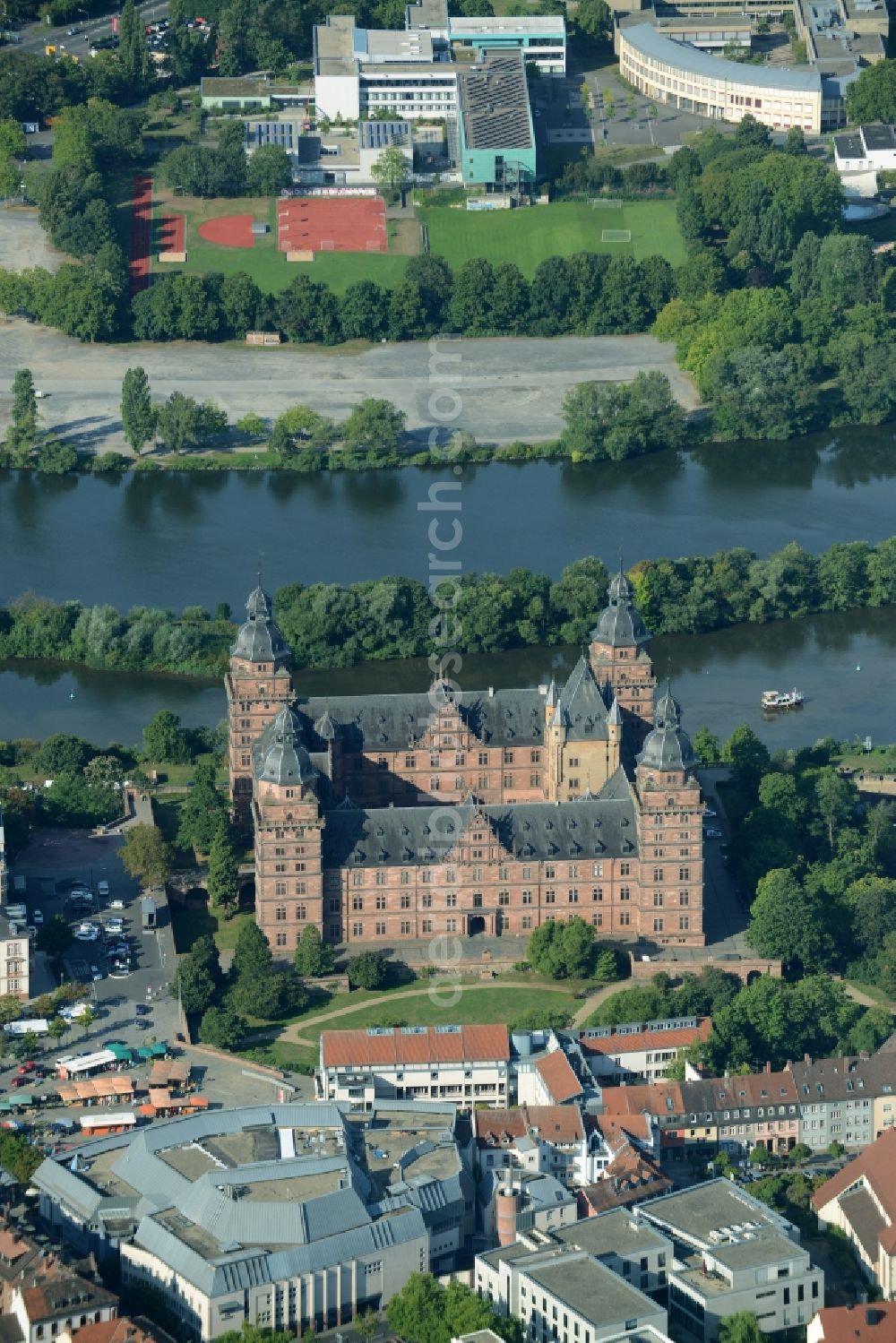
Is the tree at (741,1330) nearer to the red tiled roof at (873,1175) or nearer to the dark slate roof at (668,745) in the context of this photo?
the red tiled roof at (873,1175)

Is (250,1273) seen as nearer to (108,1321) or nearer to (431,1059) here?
(108,1321)

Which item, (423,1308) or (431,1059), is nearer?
(423,1308)

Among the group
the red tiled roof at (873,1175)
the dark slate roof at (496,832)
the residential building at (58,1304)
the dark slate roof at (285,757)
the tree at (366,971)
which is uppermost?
the dark slate roof at (285,757)

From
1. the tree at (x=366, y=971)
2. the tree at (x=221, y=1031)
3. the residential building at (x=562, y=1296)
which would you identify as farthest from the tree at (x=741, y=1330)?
the tree at (x=366, y=971)

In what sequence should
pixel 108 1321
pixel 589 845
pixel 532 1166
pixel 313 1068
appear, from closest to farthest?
pixel 108 1321 < pixel 532 1166 < pixel 313 1068 < pixel 589 845

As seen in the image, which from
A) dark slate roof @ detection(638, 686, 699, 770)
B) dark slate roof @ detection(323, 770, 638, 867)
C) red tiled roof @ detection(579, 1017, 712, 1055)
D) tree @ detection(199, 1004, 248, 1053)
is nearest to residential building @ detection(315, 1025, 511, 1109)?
red tiled roof @ detection(579, 1017, 712, 1055)

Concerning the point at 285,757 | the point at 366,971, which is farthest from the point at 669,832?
the point at 285,757

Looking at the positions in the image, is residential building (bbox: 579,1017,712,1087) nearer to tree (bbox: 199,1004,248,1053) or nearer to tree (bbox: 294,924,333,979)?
tree (bbox: 294,924,333,979)

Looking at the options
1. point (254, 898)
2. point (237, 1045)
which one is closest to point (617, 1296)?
point (237, 1045)
